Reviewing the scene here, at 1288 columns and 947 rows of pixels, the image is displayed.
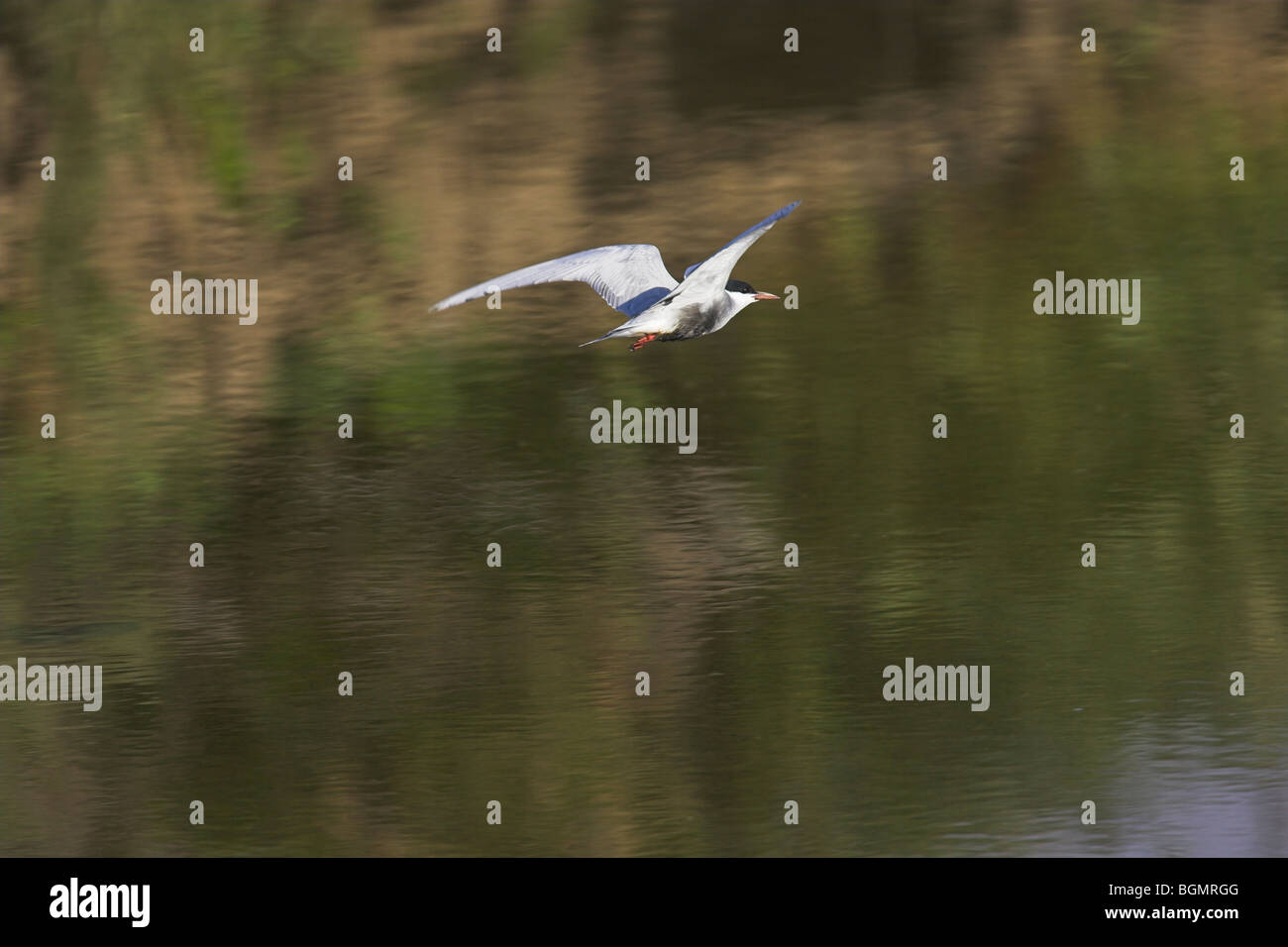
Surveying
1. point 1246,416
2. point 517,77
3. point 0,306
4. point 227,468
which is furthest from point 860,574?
point 0,306

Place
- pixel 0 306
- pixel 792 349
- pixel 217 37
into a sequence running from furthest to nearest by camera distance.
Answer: pixel 217 37 < pixel 0 306 < pixel 792 349

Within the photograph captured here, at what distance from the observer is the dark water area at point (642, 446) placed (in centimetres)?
750

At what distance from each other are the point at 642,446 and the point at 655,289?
181 centimetres

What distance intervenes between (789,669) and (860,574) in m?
0.79

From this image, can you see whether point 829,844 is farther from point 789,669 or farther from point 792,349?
point 792,349

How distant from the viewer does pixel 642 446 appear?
9133 mm

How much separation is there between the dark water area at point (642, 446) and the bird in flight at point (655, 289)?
5.15 ft

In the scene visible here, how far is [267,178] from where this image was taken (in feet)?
36.2

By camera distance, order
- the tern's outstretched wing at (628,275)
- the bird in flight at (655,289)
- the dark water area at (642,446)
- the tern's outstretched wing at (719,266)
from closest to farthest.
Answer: the tern's outstretched wing at (719,266) < the bird in flight at (655,289) < the tern's outstretched wing at (628,275) < the dark water area at (642,446)

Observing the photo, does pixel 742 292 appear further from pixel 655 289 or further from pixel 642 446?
pixel 642 446

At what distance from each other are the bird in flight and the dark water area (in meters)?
1.57

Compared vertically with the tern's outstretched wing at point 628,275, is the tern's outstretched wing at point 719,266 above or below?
below

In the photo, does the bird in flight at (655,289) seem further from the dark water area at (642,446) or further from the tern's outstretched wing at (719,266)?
the dark water area at (642,446)

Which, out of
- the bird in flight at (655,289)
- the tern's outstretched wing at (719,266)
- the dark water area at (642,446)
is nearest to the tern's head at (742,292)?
the bird in flight at (655,289)
